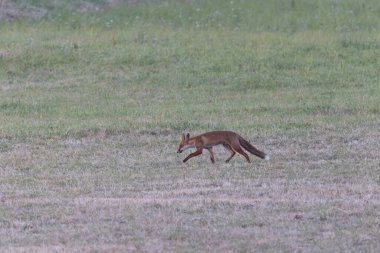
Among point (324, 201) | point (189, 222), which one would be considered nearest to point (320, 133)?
point (324, 201)

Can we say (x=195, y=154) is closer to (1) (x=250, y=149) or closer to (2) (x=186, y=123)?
(1) (x=250, y=149)

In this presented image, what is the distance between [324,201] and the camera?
30.8 ft

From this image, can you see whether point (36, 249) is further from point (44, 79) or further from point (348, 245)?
point (44, 79)

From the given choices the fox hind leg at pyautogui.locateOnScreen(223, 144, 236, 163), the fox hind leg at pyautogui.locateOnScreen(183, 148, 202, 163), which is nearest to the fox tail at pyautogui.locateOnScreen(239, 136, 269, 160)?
the fox hind leg at pyautogui.locateOnScreen(223, 144, 236, 163)

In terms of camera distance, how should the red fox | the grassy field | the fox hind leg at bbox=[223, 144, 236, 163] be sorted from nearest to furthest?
the grassy field, the red fox, the fox hind leg at bbox=[223, 144, 236, 163]

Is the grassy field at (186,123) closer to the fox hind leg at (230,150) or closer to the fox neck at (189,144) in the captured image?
the fox hind leg at (230,150)

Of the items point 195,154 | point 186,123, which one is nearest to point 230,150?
point 195,154

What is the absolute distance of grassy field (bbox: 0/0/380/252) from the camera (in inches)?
331

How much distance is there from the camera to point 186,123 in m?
15.1

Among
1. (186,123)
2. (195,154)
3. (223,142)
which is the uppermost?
→ (223,142)

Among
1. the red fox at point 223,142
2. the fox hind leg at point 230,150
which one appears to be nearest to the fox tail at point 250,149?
the red fox at point 223,142

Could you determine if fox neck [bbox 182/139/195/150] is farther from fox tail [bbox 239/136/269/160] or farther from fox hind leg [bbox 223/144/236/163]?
fox tail [bbox 239/136/269/160]

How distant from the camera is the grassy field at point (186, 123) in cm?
841

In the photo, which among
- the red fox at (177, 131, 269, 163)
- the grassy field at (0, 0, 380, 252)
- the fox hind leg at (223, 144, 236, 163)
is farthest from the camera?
the fox hind leg at (223, 144, 236, 163)
